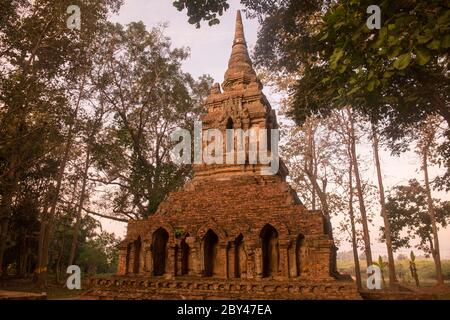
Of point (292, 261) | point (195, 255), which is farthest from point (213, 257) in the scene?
point (292, 261)

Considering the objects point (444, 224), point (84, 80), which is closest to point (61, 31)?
point (84, 80)

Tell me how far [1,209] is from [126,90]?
965 cm

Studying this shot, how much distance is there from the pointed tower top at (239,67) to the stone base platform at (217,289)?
325 inches

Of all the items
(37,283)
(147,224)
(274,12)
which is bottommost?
(37,283)

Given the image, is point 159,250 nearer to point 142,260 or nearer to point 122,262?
point 142,260

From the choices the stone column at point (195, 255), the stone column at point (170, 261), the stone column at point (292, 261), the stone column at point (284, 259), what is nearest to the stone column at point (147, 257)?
the stone column at point (170, 261)

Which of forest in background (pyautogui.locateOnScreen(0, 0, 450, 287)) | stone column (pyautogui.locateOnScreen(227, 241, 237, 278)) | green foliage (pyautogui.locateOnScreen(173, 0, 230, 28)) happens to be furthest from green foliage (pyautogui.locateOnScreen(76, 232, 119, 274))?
green foliage (pyautogui.locateOnScreen(173, 0, 230, 28))

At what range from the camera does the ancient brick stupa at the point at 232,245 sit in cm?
952

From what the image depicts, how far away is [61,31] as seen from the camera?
49.9 ft

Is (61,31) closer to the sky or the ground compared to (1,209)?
closer to the sky

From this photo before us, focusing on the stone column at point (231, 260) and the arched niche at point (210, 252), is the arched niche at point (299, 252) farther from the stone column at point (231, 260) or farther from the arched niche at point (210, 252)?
the arched niche at point (210, 252)

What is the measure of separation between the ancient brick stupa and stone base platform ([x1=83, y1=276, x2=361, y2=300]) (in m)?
0.03
